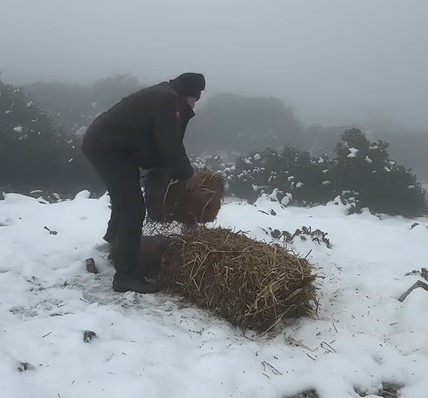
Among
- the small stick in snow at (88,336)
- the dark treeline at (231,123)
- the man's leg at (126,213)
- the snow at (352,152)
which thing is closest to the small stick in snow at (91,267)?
the man's leg at (126,213)

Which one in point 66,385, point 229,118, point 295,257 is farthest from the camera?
point 229,118

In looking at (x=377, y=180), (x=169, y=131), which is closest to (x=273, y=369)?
(x=169, y=131)

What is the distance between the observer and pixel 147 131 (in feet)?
11.5

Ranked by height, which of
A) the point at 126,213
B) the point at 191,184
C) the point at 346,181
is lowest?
the point at 346,181

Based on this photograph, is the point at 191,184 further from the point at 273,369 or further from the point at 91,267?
the point at 273,369

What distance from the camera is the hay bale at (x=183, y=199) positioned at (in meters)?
3.72

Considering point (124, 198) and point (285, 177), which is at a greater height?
point (124, 198)

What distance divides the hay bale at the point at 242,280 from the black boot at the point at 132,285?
0.11 metres

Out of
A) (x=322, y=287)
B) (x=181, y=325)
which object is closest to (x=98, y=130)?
(x=181, y=325)

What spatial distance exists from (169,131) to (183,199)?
58 centimetres

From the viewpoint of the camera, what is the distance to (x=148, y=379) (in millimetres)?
2307

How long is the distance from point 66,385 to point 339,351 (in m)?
1.45

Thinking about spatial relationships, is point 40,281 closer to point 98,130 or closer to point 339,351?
point 98,130

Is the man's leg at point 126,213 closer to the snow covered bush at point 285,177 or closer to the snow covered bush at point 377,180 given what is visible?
the snow covered bush at point 285,177
